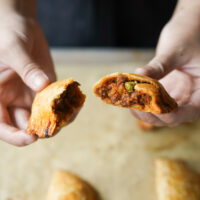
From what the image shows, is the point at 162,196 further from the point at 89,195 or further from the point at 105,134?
the point at 105,134

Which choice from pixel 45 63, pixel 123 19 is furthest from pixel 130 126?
pixel 123 19

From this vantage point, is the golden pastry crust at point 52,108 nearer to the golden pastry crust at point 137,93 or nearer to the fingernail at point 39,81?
the fingernail at point 39,81

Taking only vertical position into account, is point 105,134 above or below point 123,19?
below

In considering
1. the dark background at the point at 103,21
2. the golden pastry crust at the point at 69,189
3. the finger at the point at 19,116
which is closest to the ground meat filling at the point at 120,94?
the finger at the point at 19,116

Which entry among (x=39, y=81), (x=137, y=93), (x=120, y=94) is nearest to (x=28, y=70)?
(x=39, y=81)

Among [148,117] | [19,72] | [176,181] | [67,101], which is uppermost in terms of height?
[19,72]

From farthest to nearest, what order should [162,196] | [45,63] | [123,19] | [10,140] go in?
[123,19], [45,63], [162,196], [10,140]

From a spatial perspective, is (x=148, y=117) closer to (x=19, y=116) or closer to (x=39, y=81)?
(x=39, y=81)

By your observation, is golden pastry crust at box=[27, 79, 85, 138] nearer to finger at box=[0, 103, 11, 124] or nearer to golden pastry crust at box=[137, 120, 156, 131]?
finger at box=[0, 103, 11, 124]

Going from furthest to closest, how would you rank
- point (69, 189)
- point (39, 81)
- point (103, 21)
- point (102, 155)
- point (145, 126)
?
1. point (103, 21)
2. point (145, 126)
3. point (102, 155)
4. point (69, 189)
5. point (39, 81)
